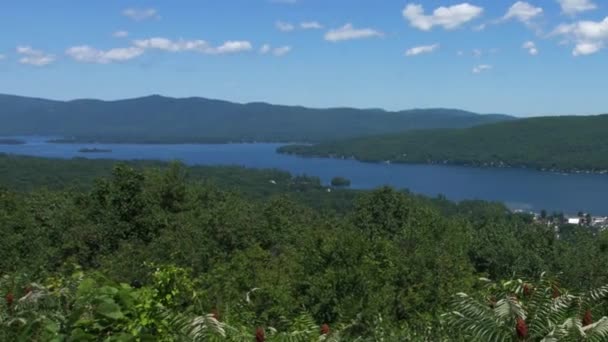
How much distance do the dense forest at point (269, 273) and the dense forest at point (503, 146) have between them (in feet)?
407

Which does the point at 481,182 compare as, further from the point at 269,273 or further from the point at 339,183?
the point at 269,273

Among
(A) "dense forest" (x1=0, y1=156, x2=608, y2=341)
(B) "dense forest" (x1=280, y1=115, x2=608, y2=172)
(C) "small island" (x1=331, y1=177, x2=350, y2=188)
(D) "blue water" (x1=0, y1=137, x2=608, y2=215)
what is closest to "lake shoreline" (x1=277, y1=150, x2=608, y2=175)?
(B) "dense forest" (x1=280, y1=115, x2=608, y2=172)

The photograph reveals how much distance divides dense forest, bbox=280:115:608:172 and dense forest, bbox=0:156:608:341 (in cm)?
12392

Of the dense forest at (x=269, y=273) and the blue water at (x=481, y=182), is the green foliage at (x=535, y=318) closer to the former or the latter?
the dense forest at (x=269, y=273)

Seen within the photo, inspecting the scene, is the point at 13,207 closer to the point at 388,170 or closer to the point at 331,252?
the point at 331,252

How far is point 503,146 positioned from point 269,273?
159m

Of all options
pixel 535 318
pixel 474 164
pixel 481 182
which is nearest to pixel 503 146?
pixel 474 164

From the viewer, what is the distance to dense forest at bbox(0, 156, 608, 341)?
470cm

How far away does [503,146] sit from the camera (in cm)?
16612

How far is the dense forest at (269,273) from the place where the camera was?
4703 millimetres

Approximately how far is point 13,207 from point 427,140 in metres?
167

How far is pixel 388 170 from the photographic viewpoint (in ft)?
483

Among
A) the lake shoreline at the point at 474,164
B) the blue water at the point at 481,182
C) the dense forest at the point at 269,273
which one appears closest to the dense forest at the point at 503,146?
the lake shoreline at the point at 474,164

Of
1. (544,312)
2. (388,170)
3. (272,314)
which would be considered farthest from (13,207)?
(388,170)
